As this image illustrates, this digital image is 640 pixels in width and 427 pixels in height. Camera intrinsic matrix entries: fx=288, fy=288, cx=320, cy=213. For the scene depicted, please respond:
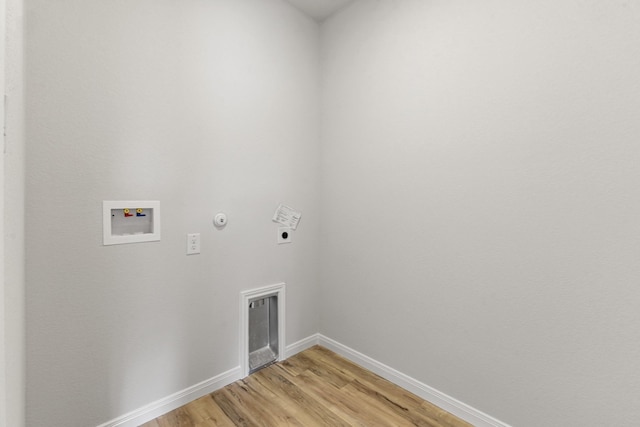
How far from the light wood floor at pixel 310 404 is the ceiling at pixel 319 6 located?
2.82m

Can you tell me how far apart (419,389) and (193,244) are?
1.73 m

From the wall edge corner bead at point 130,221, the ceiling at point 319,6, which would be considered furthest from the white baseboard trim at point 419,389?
the ceiling at point 319,6

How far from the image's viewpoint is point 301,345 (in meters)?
2.44

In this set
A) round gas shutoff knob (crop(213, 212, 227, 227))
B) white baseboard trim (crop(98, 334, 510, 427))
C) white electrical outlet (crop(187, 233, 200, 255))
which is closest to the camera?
white baseboard trim (crop(98, 334, 510, 427))

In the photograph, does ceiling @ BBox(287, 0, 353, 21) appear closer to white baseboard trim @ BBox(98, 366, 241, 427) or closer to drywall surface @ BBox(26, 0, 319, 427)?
drywall surface @ BBox(26, 0, 319, 427)

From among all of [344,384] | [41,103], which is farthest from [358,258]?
[41,103]

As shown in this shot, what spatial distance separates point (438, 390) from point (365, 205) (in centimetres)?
129

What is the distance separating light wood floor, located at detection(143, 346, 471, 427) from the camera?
167 centimetres

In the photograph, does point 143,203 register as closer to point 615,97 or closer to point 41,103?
point 41,103

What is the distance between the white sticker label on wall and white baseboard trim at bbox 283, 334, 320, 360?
973 mm

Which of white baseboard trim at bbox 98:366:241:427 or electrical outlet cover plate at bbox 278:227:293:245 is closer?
Result: white baseboard trim at bbox 98:366:241:427

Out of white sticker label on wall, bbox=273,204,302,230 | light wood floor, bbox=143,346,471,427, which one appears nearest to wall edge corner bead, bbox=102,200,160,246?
white sticker label on wall, bbox=273,204,302,230

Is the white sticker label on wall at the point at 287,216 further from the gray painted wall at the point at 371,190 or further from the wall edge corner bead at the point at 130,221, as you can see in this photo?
the wall edge corner bead at the point at 130,221

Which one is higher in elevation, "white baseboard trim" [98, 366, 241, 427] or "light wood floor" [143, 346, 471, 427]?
"white baseboard trim" [98, 366, 241, 427]
